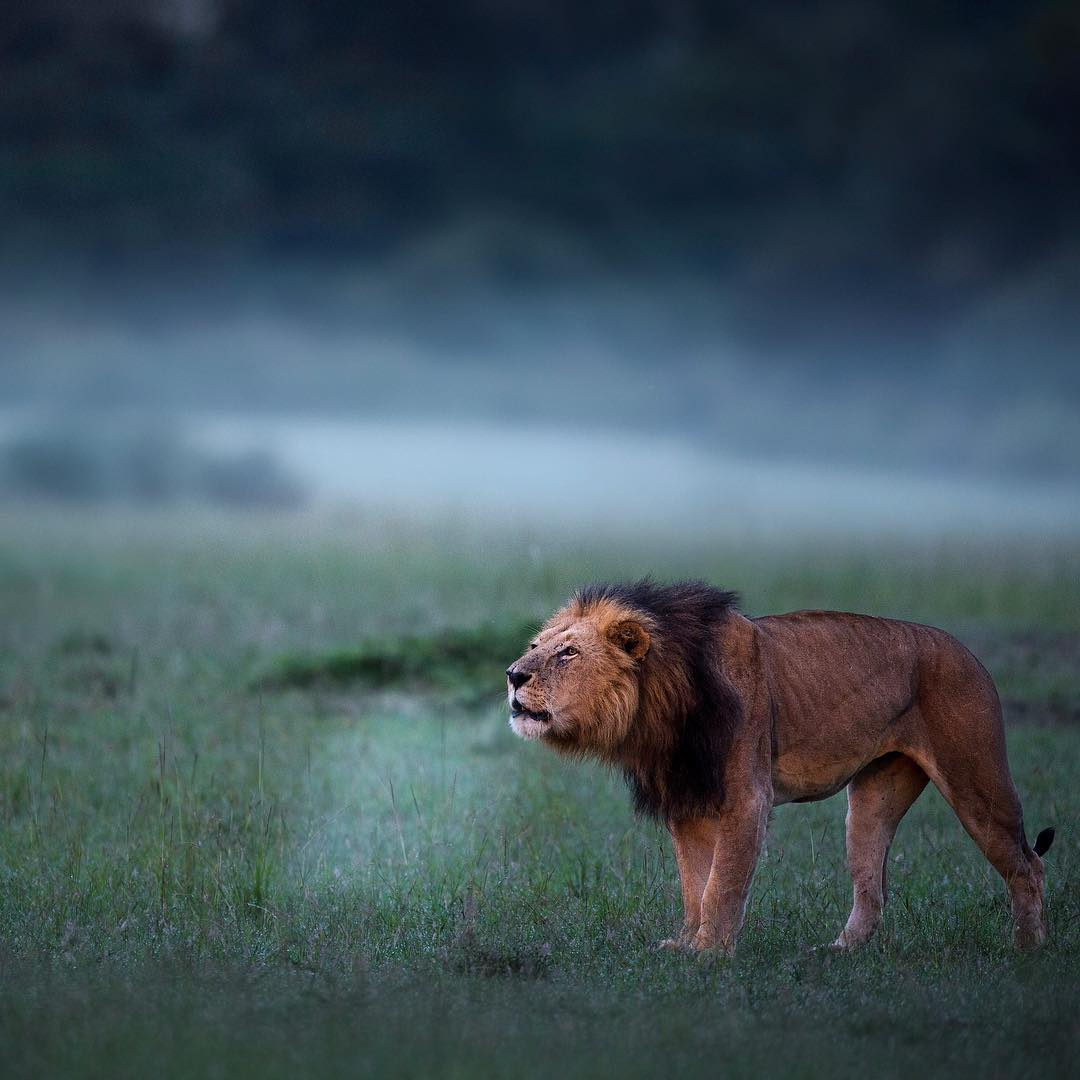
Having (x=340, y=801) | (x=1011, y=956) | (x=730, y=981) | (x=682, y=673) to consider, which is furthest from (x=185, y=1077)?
(x=340, y=801)

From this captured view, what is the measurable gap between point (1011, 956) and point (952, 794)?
835mm

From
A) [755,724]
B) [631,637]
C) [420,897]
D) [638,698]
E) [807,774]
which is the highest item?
[631,637]

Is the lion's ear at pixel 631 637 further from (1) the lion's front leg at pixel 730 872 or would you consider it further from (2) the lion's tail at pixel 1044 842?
(2) the lion's tail at pixel 1044 842

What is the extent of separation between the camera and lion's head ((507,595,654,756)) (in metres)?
6.96

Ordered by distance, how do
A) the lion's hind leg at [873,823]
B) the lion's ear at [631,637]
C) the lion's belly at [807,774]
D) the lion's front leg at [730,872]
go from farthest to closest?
1. the lion's hind leg at [873,823]
2. the lion's belly at [807,774]
3. the lion's ear at [631,637]
4. the lion's front leg at [730,872]

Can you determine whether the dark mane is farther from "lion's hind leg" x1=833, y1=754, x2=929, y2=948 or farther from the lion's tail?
the lion's tail

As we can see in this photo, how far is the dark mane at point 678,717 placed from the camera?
6996mm

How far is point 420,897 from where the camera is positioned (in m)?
7.80

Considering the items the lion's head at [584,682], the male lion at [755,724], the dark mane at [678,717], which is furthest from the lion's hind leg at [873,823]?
the lion's head at [584,682]

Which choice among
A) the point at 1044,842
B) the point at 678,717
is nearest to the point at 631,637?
the point at 678,717

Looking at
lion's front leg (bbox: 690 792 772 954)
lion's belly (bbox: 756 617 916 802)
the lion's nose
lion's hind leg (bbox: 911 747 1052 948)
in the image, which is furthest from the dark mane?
lion's hind leg (bbox: 911 747 1052 948)

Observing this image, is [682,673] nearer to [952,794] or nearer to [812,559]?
[952,794]

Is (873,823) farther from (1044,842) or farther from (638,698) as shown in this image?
(638,698)

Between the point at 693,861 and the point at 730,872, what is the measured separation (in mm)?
352
